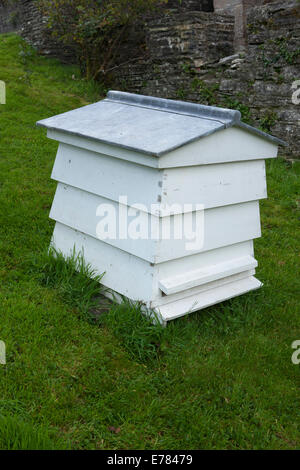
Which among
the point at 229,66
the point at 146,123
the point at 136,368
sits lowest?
the point at 136,368

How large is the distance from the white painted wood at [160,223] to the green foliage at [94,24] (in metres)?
6.20

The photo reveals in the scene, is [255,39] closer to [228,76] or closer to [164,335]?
[228,76]

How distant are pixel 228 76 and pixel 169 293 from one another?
539 centimetres

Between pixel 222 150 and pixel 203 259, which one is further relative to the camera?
pixel 203 259

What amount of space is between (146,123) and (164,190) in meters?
0.52

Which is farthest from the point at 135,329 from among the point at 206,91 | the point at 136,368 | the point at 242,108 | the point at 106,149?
the point at 206,91

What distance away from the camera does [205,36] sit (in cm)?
765

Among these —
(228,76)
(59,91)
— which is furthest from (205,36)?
(59,91)

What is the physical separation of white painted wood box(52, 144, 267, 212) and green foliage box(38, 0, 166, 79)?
6151 millimetres

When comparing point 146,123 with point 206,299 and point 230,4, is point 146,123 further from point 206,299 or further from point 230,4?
point 230,4

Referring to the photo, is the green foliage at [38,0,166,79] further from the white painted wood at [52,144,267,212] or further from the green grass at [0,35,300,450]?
the white painted wood at [52,144,267,212]

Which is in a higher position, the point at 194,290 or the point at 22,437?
the point at 194,290

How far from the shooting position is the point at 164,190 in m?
2.50
